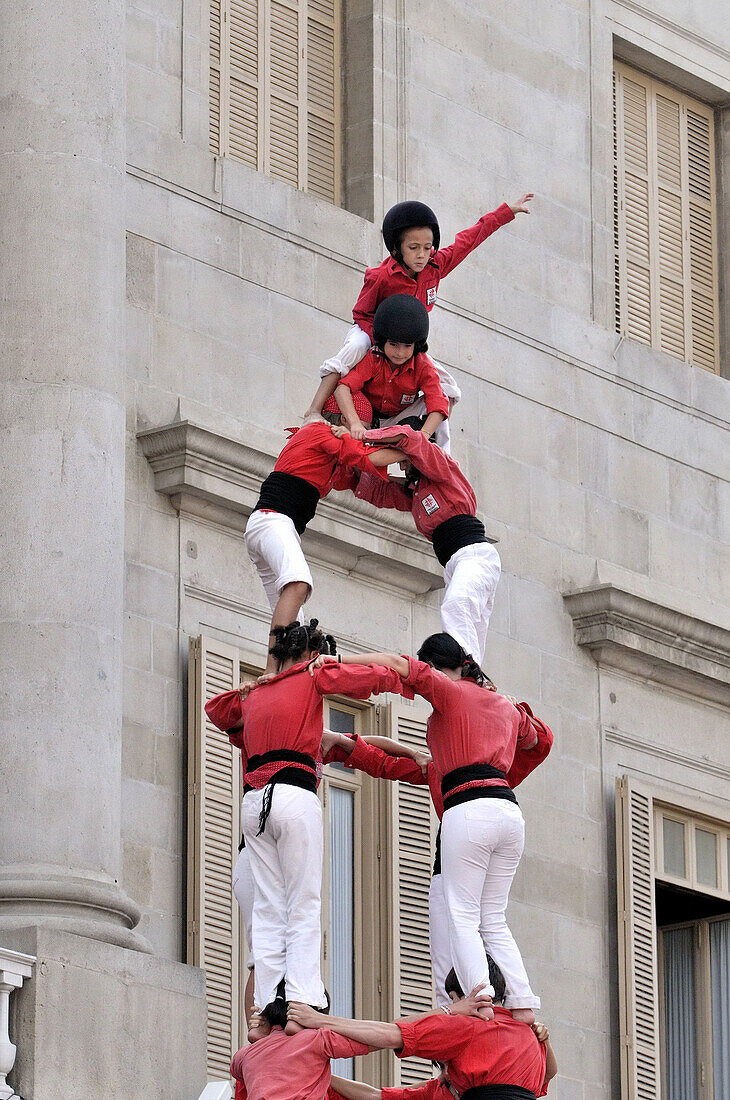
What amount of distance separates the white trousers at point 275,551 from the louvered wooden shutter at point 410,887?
10.4 feet

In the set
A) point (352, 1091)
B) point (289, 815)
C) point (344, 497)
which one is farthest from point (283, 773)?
point (344, 497)

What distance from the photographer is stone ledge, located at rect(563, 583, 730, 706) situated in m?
21.0

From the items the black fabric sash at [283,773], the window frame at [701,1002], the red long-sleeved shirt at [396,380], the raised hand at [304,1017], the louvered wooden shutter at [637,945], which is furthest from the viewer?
the window frame at [701,1002]

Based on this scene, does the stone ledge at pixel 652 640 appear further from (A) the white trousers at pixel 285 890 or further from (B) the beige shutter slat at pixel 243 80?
(A) the white trousers at pixel 285 890

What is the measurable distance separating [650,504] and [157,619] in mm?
4871

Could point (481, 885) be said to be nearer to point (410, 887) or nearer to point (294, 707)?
point (294, 707)

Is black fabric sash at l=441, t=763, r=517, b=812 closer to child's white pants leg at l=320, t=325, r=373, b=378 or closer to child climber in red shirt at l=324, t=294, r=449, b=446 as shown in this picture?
child climber in red shirt at l=324, t=294, r=449, b=446

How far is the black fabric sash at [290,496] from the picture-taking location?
16359 mm

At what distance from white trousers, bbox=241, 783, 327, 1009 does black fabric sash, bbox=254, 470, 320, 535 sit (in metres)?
1.88

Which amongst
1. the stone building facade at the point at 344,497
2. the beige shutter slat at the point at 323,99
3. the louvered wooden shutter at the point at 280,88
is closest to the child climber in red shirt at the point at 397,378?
the stone building facade at the point at 344,497

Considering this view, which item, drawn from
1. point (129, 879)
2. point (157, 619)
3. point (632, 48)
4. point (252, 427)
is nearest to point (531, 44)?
point (632, 48)

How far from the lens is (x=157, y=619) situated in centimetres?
1838

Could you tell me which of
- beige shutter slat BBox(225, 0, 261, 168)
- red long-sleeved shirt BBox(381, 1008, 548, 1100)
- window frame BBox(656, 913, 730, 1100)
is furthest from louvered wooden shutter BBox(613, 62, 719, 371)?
red long-sleeved shirt BBox(381, 1008, 548, 1100)

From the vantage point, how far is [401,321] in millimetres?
16406
